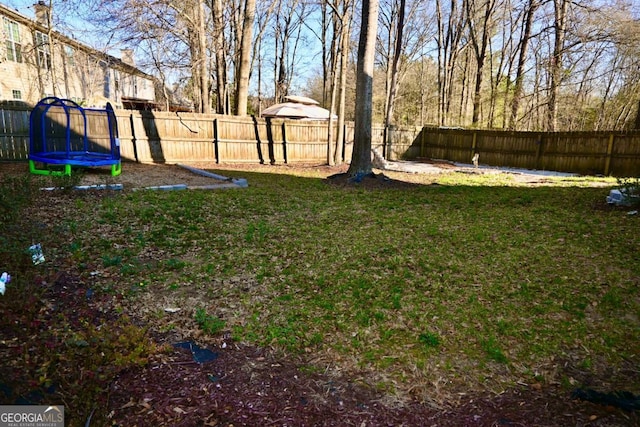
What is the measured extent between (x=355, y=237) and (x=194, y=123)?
9098 millimetres

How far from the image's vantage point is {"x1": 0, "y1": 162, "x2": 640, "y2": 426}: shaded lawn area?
2322 mm

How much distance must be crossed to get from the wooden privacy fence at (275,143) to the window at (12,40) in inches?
423

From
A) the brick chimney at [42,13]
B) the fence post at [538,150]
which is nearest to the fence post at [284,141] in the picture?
the fence post at [538,150]

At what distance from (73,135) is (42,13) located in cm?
1138

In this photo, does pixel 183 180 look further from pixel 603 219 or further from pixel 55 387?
pixel 603 219

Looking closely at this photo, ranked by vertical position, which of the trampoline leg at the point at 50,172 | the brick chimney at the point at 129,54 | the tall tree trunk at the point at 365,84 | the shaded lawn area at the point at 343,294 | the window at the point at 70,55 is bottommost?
the shaded lawn area at the point at 343,294

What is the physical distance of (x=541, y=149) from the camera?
14.0 meters

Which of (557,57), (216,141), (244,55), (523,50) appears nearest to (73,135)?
(216,141)

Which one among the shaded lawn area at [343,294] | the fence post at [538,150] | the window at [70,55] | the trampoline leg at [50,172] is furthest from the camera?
the window at [70,55]

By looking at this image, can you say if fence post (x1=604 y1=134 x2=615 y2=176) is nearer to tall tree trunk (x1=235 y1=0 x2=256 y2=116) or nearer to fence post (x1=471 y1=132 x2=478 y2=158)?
fence post (x1=471 y1=132 x2=478 y2=158)

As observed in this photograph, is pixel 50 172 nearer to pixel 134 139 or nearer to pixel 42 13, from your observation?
pixel 134 139

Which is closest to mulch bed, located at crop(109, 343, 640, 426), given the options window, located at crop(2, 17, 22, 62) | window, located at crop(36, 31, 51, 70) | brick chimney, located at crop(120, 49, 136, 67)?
brick chimney, located at crop(120, 49, 136, 67)

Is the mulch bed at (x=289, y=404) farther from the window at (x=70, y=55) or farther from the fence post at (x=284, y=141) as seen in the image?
the window at (x=70, y=55)

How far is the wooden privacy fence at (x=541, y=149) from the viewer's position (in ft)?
39.1
